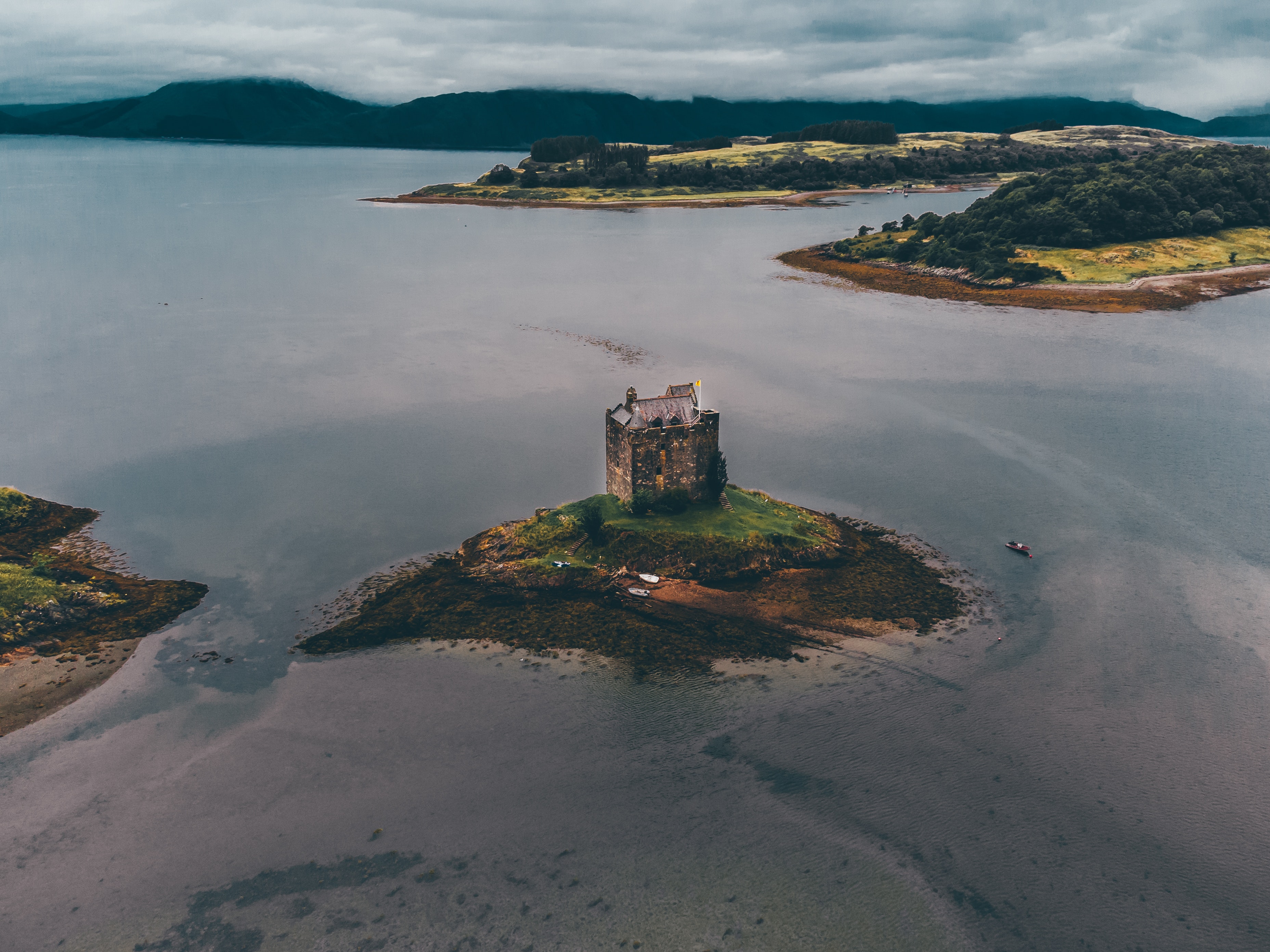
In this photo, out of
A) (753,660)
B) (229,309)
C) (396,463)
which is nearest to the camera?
(753,660)

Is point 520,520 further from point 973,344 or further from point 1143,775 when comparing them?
point 973,344

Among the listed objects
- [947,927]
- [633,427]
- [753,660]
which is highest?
[633,427]

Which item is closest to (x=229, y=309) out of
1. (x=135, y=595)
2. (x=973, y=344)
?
(x=135, y=595)

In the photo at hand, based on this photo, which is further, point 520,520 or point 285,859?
point 520,520

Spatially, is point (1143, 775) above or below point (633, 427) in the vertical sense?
below

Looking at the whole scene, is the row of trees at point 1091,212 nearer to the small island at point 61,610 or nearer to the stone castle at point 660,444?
the stone castle at point 660,444

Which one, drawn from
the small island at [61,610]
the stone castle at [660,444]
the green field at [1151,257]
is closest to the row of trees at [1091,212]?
the green field at [1151,257]

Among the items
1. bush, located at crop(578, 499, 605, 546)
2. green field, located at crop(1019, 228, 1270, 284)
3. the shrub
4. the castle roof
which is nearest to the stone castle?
the castle roof

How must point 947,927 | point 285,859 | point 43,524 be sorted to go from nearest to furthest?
1. point 947,927
2. point 285,859
3. point 43,524

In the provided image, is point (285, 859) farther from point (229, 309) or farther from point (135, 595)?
point (229, 309)
